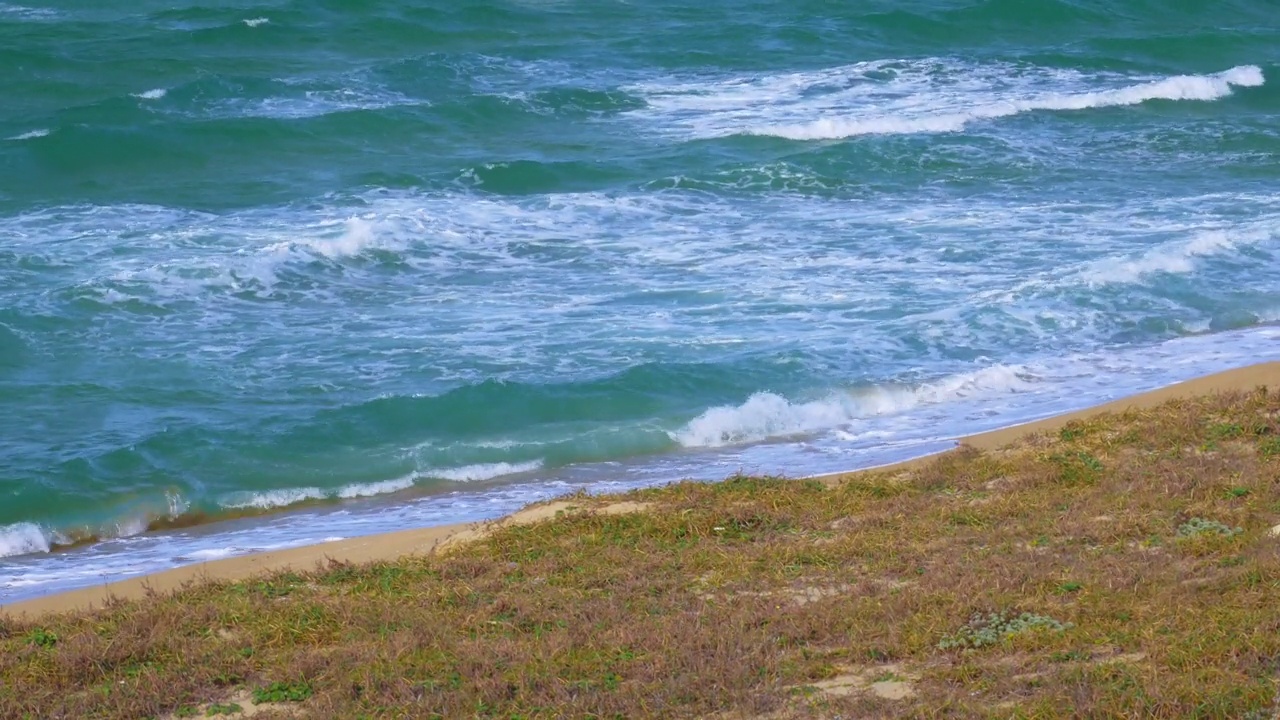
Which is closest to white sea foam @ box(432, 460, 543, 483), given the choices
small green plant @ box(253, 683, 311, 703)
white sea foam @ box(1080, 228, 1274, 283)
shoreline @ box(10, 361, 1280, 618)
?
shoreline @ box(10, 361, 1280, 618)

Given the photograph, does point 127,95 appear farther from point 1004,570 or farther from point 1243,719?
point 1243,719

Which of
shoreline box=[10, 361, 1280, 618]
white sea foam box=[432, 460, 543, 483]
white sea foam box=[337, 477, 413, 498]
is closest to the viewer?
shoreline box=[10, 361, 1280, 618]

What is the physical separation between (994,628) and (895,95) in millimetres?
22075

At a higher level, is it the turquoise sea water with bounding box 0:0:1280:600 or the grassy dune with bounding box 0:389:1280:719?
the grassy dune with bounding box 0:389:1280:719

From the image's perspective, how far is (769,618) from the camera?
6.46 m

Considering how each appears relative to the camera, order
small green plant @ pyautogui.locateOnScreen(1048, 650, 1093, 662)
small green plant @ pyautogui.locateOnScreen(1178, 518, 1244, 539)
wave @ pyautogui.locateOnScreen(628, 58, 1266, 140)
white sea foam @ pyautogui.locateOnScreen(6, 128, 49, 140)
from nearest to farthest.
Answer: small green plant @ pyautogui.locateOnScreen(1048, 650, 1093, 662) → small green plant @ pyautogui.locateOnScreen(1178, 518, 1244, 539) → white sea foam @ pyautogui.locateOnScreen(6, 128, 49, 140) → wave @ pyautogui.locateOnScreen(628, 58, 1266, 140)

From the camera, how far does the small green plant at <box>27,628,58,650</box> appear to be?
6.76m

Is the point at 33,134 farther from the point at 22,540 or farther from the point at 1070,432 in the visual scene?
the point at 1070,432

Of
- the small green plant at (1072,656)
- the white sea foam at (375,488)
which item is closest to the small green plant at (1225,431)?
the small green plant at (1072,656)

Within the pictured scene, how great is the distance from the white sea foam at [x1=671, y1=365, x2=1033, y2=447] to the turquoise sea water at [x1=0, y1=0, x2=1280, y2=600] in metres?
0.03

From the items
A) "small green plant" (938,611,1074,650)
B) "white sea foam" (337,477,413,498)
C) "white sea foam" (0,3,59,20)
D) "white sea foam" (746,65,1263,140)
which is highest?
"white sea foam" (0,3,59,20)

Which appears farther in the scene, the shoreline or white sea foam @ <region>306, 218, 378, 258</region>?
white sea foam @ <region>306, 218, 378, 258</region>

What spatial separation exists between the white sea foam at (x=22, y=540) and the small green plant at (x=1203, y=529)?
736 centimetres

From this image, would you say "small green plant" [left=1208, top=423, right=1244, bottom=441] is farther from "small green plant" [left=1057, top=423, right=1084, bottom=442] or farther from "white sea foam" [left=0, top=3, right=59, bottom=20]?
"white sea foam" [left=0, top=3, right=59, bottom=20]
